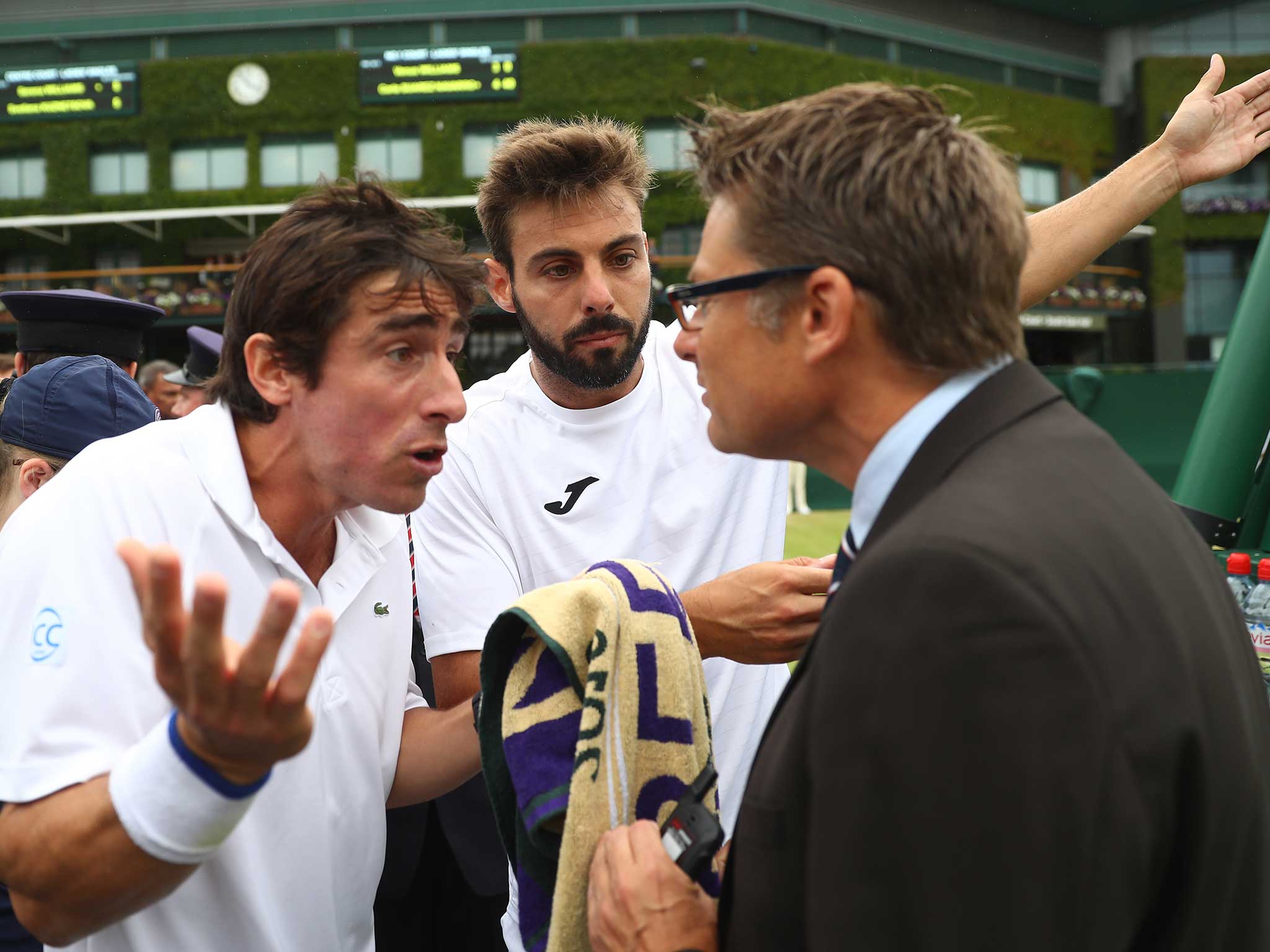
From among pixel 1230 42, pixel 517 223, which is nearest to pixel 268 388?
pixel 517 223

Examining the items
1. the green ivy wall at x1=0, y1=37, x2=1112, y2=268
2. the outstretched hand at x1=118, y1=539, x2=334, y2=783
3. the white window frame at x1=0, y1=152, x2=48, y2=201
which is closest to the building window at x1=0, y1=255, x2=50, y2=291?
the green ivy wall at x1=0, y1=37, x2=1112, y2=268

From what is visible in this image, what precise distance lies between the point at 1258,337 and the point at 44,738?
3888 millimetres

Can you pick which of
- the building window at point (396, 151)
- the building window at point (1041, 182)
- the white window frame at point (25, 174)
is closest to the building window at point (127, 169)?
the white window frame at point (25, 174)

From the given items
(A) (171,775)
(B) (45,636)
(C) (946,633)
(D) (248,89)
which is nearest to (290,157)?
(D) (248,89)

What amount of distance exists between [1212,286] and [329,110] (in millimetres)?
29703

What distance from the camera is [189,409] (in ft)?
21.0

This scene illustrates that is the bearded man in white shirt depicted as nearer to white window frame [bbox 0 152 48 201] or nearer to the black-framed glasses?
the black-framed glasses

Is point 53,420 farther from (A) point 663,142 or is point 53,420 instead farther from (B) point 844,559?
(A) point 663,142

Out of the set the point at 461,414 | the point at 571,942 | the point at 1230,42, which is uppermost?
the point at 1230,42

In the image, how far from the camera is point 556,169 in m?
2.70

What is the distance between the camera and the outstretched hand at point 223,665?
1.21 metres

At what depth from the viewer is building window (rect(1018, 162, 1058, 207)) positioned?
36938 millimetres

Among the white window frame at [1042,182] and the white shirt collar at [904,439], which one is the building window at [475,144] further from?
the white shirt collar at [904,439]

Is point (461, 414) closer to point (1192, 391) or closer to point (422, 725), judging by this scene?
point (422, 725)
